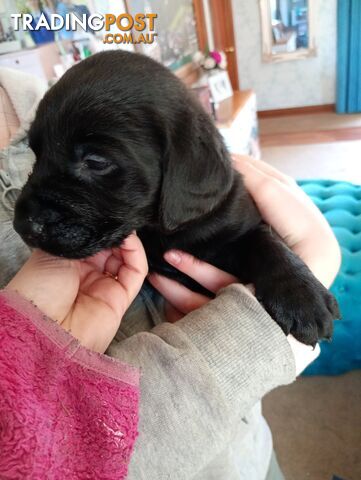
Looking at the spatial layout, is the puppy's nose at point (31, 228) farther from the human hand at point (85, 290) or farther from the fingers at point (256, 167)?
the fingers at point (256, 167)

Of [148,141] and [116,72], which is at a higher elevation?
[116,72]

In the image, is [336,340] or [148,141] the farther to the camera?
[336,340]

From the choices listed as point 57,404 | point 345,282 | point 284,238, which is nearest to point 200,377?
point 57,404

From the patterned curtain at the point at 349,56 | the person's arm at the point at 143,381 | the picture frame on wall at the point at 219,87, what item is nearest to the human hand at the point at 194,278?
the person's arm at the point at 143,381

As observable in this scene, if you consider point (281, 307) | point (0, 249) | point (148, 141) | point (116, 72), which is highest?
point (116, 72)

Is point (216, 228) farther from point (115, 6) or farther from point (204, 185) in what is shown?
point (115, 6)

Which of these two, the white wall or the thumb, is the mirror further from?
the thumb

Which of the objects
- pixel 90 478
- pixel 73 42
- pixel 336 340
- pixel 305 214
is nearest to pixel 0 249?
pixel 90 478

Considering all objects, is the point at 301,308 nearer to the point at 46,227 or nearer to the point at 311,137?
the point at 46,227
